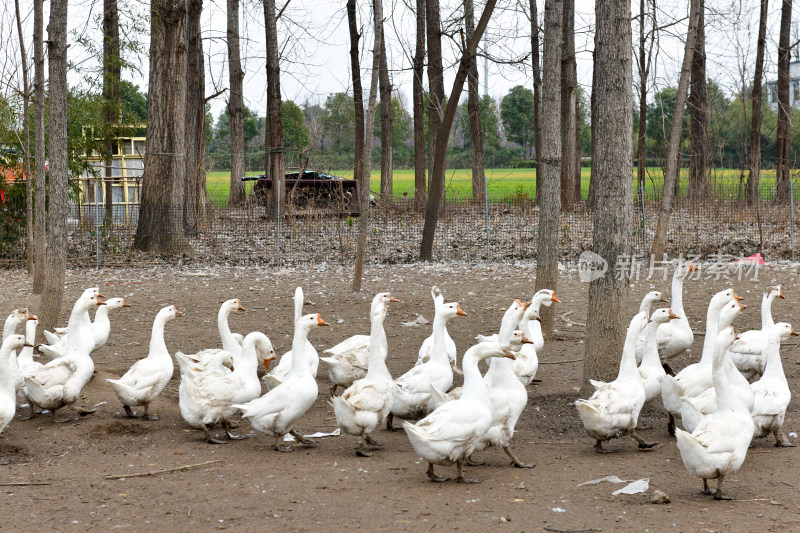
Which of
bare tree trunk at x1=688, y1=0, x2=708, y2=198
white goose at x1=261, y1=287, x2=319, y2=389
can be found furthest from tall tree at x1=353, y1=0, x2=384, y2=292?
bare tree trunk at x1=688, y1=0, x2=708, y2=198

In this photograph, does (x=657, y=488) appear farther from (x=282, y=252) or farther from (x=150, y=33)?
(x=150, y=33)

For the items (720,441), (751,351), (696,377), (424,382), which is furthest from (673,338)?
(720,441)

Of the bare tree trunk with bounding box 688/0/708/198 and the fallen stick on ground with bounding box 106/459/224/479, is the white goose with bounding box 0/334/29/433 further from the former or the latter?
the bare tree trunk with bounding box 688/0/708/198

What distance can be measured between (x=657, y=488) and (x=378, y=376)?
2325 mm

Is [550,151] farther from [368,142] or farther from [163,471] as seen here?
[163,471]

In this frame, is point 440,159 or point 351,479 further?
point 440,159

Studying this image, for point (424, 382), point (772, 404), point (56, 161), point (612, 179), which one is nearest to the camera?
point (772, 404)

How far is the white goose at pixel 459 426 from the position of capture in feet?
17.1

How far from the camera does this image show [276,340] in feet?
32.8

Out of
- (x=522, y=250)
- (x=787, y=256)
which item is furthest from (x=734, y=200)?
(x=522, y=250)

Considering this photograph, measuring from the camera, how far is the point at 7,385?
20.2 ft

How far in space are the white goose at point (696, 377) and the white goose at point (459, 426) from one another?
155 cm

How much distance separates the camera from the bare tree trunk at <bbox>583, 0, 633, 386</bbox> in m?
6.72

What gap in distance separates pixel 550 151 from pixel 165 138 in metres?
11.3
